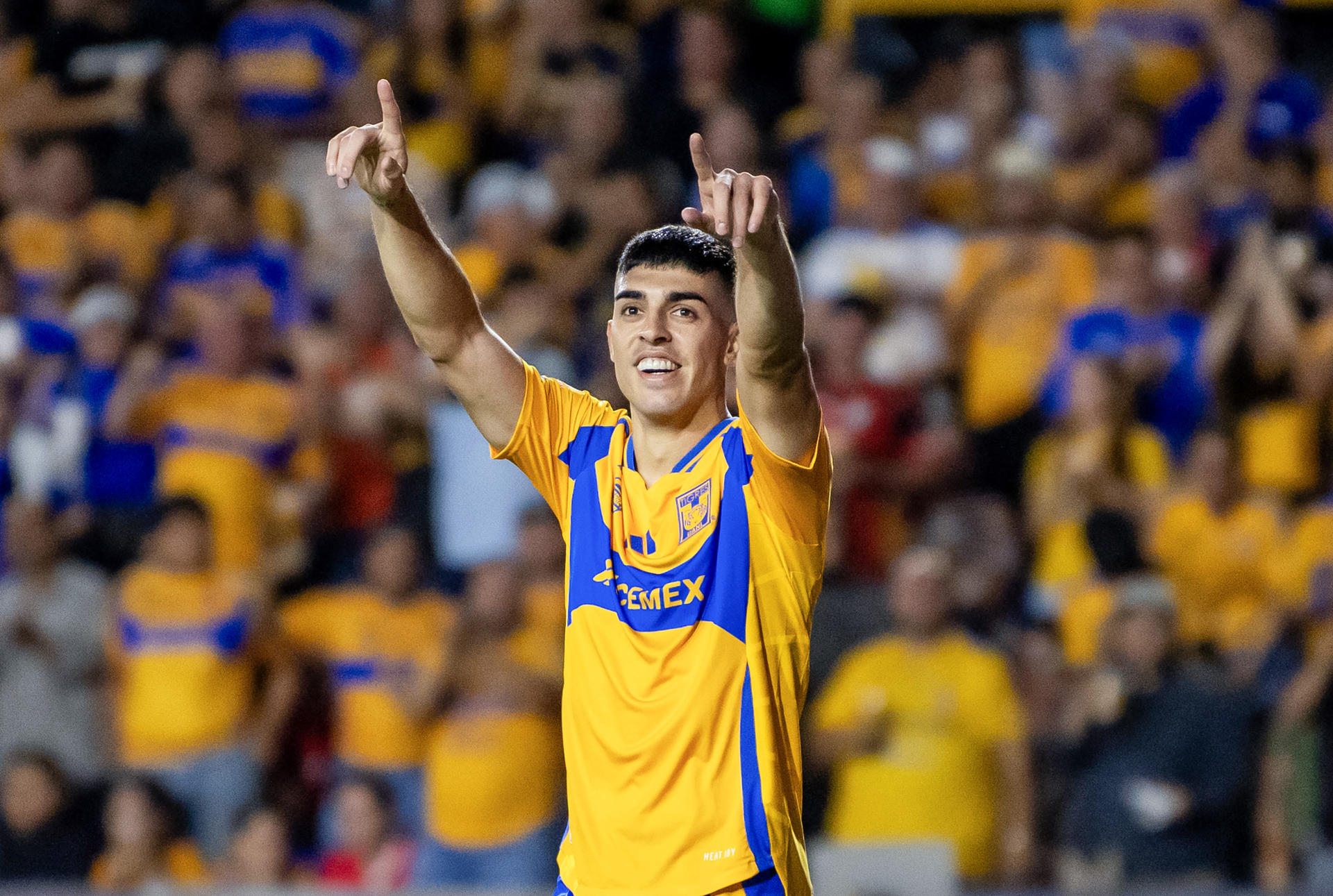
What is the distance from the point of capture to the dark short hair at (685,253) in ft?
12.5

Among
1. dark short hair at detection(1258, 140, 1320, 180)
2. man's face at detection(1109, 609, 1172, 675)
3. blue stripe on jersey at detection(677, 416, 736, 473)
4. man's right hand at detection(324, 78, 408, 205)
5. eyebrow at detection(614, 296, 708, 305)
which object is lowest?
man's face at detection(1109, 609, 1172, 675)

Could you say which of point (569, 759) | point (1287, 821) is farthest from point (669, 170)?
point (569, 759)

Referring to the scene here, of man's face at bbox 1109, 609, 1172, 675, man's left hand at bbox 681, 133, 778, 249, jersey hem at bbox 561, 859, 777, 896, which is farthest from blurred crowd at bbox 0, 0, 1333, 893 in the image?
man's left hand at bbox 681, 133, 778, 249

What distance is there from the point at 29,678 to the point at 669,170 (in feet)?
12.9

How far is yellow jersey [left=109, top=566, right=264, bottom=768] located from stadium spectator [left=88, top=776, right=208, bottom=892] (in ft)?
0.63

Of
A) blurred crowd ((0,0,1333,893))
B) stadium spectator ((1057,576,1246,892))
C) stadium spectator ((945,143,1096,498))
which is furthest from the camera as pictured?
stadium spectator ((945,143,1096,498))

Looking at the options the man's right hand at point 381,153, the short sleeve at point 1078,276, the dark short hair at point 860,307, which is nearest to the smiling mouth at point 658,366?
the man's right hand at point 381,153

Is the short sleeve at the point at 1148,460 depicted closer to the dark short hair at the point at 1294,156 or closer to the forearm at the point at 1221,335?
the forearm at the point at 1221,335

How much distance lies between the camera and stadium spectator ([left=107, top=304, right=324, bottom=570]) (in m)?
7.75

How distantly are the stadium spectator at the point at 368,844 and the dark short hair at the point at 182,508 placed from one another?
141 centimetres

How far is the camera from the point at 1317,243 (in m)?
8.02

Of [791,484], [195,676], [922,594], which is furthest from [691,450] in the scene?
[195,676]

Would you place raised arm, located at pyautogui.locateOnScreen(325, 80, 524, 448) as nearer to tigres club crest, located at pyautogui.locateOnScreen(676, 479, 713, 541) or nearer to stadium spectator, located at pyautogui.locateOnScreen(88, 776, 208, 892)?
tigres club crest, located at pyautogui.locateOnScreen(676, 479, 713, 541)

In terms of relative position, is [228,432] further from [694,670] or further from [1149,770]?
[694,670]
